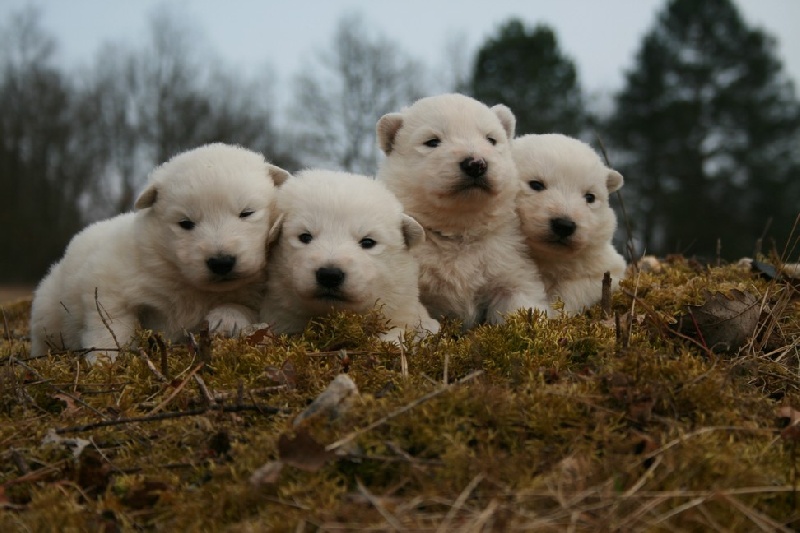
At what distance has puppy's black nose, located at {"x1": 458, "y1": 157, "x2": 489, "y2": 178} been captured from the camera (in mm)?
4461

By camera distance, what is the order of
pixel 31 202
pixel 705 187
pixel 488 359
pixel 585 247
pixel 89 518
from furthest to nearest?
pixel 31 202 < pixel 705 187 < pixel 585 247 < pixel 488 359 < pixel 89 518

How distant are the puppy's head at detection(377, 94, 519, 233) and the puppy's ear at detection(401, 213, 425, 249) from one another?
374mm

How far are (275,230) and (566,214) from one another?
1.91 m

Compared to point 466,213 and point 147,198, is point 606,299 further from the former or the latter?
point 147,198

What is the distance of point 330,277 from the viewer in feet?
12.6

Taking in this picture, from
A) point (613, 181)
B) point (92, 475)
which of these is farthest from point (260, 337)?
point (613, 181)

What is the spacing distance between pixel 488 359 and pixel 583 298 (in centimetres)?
161

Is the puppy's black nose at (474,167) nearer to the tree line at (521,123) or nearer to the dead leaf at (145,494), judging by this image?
the dead leaf at (145,494)

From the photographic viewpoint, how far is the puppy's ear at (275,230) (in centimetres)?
416

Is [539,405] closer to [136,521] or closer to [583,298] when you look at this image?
[136,521]

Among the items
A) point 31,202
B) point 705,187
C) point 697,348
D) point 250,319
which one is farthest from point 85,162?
point 697,348

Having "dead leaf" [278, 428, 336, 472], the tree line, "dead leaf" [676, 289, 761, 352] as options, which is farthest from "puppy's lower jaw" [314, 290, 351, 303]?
the tree line

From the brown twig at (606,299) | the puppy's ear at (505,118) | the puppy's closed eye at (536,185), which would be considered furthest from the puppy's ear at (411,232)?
the puppy's ear at (505,118)

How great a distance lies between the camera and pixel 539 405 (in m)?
2.78
